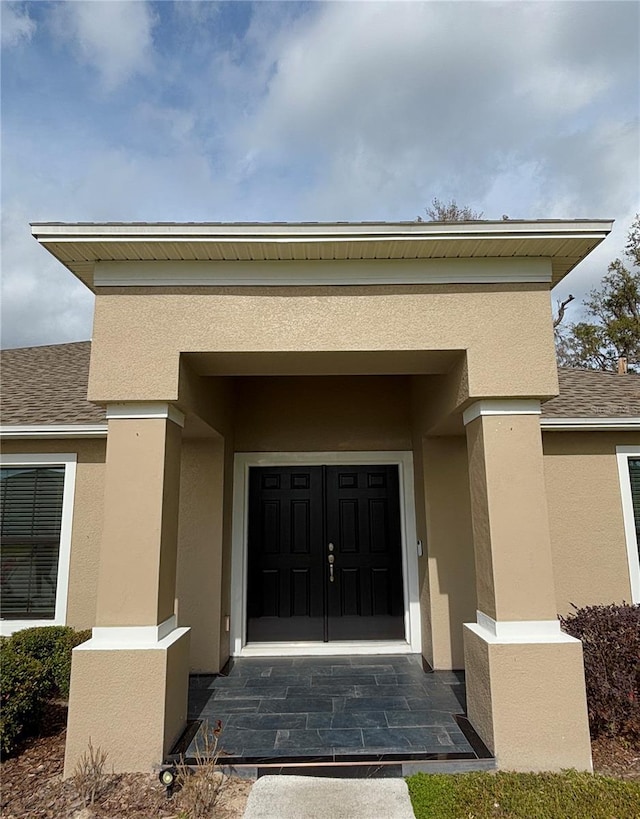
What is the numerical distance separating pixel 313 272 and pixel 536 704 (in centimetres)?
384

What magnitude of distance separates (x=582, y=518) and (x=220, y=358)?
485 centimetres

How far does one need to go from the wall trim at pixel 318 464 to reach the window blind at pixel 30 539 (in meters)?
2.19

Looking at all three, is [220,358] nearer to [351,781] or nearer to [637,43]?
[351,781]

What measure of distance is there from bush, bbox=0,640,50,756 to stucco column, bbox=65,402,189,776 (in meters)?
0.81

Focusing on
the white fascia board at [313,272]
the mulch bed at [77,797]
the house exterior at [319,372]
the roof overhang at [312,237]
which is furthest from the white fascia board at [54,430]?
the mulch bed at [77,797]

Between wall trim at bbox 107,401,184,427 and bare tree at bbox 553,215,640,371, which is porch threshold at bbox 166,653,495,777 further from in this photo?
bare tree at bbox 553,215,640,371

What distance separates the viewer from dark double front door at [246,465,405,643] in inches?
249

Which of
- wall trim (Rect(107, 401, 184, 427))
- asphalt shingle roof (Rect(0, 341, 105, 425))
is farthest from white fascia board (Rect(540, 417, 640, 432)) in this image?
asphalt shingle roof (Rect(0, 341, 105, 425))

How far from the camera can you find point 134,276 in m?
4.11

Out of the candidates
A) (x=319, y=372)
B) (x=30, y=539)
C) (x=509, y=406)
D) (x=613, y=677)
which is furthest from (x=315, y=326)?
(x=30, y=539)

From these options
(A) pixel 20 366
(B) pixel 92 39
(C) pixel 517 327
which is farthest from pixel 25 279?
(C) pixel 517 327

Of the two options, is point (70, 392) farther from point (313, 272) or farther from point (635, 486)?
point (635, 486)

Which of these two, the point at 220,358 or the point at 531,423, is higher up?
the point at 220,358

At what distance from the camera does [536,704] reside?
11.7 feet
